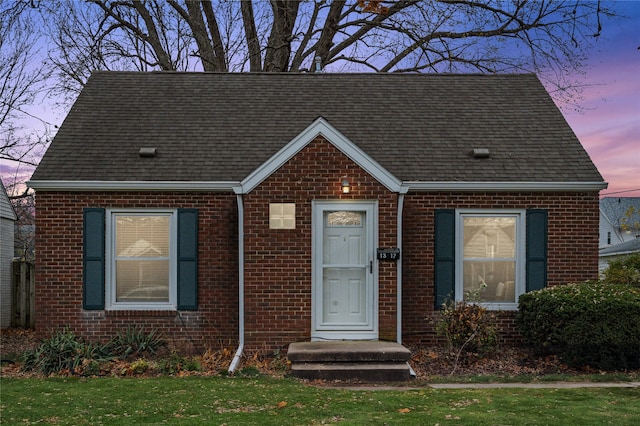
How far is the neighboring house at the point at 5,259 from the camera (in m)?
13.8

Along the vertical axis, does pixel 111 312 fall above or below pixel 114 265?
below

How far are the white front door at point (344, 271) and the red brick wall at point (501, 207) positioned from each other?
1.03m

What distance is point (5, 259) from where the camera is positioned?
14.0m

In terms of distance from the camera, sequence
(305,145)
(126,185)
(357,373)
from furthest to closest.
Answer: (126,185)
(305,145)
(357,373)

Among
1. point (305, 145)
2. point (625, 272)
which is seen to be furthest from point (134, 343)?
point (625, 272)

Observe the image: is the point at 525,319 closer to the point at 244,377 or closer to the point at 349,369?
the point at 349,369

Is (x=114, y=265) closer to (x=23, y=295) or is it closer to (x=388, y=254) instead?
(x=23, y=295)

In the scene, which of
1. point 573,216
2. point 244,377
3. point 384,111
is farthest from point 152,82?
point 573,216

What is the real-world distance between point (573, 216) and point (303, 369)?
5.62 metres

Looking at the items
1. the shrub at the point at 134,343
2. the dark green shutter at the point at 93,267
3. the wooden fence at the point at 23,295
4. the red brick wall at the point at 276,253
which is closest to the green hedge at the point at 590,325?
the red brick wall at the point at 276,253

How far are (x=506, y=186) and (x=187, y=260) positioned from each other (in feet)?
18.5

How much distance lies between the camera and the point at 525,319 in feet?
33.1

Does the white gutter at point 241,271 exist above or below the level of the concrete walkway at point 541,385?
above

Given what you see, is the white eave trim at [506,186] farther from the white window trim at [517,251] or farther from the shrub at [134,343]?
the shrub at [134,343]
